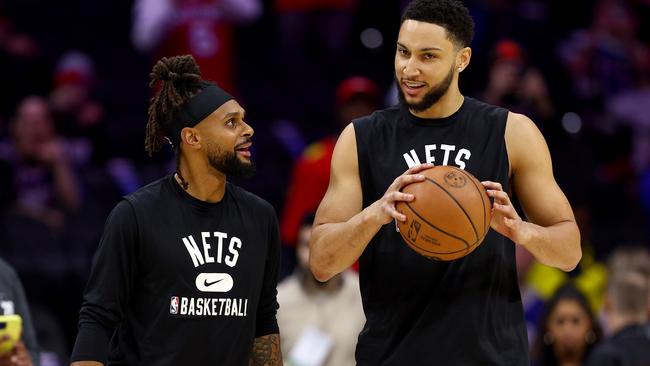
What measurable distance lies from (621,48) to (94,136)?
5234 millimetres

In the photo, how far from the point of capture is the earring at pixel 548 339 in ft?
26.6

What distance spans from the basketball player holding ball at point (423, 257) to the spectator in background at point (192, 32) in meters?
5.21

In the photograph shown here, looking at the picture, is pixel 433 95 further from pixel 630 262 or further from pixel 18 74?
pixel 18 74

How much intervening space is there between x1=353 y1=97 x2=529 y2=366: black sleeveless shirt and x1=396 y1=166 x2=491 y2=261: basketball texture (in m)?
0.30

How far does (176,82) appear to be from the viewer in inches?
200

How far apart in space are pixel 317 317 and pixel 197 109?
3077mm

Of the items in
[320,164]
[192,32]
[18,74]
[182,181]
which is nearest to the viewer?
[182,181]

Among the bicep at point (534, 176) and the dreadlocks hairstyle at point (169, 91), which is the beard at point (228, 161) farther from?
the bicep at point (534, 176)

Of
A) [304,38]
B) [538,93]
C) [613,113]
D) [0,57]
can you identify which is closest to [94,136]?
[0,57]

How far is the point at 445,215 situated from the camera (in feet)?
15.0

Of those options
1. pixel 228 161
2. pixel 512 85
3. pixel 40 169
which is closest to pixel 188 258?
pixel 228 161

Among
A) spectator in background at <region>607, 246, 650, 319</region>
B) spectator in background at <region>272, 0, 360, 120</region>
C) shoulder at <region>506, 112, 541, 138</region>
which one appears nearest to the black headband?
shoulder at <region>506, 112, 541, 138</region>

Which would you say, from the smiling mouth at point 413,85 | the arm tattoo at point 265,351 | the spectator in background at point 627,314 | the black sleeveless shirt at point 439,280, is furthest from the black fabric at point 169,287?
the spectator in background at point 627,314

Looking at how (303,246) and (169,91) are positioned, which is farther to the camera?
(303,246)
